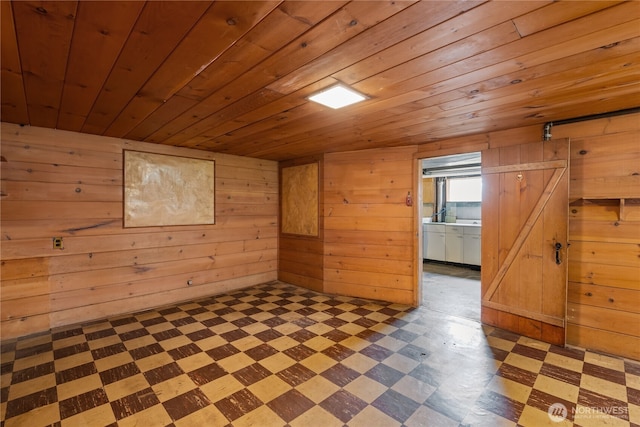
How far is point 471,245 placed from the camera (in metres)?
5.97

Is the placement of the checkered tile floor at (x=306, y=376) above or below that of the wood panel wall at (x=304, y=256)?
below

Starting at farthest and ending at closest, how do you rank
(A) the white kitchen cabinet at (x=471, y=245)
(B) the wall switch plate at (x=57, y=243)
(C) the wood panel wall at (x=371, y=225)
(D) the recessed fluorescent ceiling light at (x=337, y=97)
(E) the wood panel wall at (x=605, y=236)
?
(A) the white kitchen cabinet at (x=471, y=245), (C) the wood panel wall at (x=371, y=225), (B) the wall switch plate at (x=57, y=243), (E) the wood panel wall at (x=605, y=236), (D) the recessed fluorescent ceiling light at (x=337, y=97)

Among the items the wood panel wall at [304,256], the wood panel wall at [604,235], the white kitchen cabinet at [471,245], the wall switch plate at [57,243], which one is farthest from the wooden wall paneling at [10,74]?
the white kitchen cabinet at [471,245]

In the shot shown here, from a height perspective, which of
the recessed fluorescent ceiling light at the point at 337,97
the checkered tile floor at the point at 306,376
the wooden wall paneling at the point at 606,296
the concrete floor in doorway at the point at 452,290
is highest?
the recessed fluorescent ceiling light at the point at 337,97

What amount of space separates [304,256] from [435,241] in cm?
352

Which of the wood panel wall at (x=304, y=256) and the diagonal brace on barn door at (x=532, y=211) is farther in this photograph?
the wood panel wall at (x=304, y=256)

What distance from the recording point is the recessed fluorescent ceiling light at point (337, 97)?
194 cm

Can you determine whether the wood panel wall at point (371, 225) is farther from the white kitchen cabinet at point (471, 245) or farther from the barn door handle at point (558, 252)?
the white kitchen cabinet at point (471, 245)

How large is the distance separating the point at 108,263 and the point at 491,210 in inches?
174

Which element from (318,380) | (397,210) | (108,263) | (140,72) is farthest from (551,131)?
(108,263)

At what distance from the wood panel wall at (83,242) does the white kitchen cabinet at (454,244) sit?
4754 mm

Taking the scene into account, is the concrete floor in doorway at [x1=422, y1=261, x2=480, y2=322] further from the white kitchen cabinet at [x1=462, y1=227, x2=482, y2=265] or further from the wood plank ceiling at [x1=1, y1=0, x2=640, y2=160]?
the wood plank ceiling at [x1=1, y1=0, x2=640, y2=160]

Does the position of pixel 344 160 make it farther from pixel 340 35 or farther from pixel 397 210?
pixel 340 35

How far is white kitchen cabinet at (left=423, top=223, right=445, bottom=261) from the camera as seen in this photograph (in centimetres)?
644
